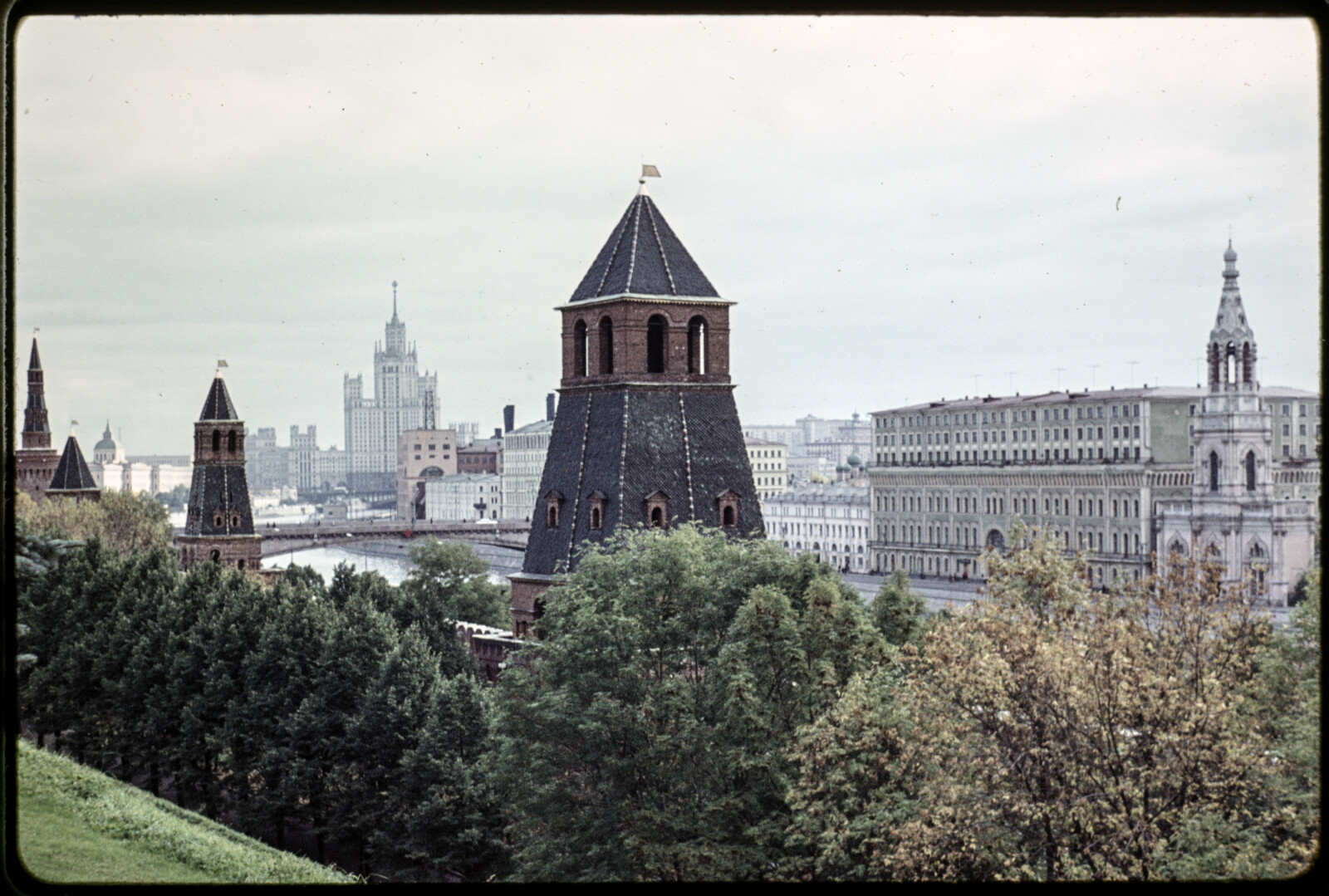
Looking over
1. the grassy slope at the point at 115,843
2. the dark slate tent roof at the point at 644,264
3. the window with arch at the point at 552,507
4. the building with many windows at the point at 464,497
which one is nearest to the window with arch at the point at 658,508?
the window with arch at the point at 552,507

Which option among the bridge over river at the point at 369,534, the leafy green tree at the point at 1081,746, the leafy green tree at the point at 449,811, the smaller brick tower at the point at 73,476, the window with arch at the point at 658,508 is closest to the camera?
the leafy green tree at the point at 1081,746

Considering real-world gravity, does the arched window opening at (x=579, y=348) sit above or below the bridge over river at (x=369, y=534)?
above

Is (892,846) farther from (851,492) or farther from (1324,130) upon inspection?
(851,492)

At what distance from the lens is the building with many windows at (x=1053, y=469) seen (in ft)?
285

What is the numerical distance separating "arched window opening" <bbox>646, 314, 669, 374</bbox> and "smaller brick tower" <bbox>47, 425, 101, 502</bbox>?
40444 millimetres

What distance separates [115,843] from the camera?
17594 millimetres

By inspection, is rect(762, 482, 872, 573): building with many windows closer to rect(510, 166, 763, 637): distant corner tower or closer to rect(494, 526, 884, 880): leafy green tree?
rect(510, 166, 763, 637): distant corner tower

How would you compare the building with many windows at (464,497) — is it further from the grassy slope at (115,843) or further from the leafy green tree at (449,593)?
the grassy slope at (115,843)

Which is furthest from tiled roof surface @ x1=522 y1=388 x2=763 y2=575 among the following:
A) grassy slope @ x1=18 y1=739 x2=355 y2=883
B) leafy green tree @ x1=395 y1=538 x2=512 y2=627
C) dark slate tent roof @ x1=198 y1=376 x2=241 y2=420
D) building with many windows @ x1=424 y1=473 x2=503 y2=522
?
building with many windows @ x1=424 y1=473 x2=503 y2=522

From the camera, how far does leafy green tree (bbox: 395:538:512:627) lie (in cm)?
3828

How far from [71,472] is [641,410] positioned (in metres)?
42.5

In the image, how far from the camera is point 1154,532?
285ft

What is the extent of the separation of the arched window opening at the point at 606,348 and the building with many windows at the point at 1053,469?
52.5 meters

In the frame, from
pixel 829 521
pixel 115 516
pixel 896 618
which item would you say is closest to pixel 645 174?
pixel 896 618
